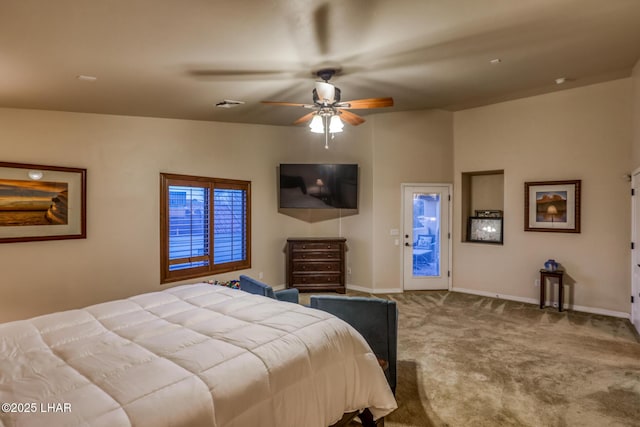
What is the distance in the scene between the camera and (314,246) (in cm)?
627

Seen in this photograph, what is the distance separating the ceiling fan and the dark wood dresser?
9.19ft

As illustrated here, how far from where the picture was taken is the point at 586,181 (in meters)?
A: 5.12

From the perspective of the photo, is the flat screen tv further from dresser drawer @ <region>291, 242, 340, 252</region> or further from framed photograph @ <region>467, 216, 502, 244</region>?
framed photograph @ <region>467, 216, 502, 244</region>

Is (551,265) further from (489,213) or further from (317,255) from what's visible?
(317,255)

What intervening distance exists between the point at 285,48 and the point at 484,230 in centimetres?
494

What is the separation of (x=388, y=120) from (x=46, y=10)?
501cm

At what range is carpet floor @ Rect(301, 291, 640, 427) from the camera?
2602 mm

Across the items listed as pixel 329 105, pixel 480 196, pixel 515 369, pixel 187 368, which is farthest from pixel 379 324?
pixel 480 196

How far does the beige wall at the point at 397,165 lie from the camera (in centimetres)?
623

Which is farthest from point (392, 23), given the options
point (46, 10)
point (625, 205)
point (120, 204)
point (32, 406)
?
point (625, 205)

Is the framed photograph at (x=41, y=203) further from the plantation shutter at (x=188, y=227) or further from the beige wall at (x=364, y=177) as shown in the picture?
the plantation shutter at (x=188, y=227)

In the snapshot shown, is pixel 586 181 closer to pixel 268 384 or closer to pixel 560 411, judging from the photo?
pixel 560 411

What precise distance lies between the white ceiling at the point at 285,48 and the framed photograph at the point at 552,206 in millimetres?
1588

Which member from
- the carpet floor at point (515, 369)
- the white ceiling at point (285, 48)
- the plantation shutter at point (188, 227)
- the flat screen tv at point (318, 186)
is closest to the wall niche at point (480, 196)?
the carpet floor at point (515, 369)
